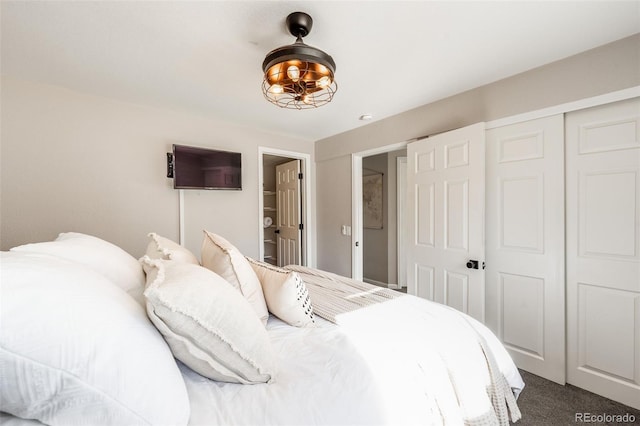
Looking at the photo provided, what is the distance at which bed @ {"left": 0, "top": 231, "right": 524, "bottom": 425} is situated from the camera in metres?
0.56

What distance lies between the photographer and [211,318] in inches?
31.0

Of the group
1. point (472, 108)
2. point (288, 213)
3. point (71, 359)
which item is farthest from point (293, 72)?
point (288, 213)

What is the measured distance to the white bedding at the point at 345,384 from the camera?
0.75 meters

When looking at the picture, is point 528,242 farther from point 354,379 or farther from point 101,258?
point 101,258

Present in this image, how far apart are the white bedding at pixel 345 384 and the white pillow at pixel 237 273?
12cm

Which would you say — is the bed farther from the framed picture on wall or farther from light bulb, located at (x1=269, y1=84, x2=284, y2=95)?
the framed picture on wall

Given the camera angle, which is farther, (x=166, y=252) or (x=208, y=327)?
(x=166, y=252)

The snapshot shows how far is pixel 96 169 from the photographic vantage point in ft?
8.03

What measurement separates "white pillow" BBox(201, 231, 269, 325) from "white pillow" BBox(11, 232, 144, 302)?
0.33 m

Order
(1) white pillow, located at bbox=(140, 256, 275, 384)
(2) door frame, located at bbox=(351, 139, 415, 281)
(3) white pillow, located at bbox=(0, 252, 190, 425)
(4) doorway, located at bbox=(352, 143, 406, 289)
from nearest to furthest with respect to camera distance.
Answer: (3) white pillow, located at bbox=(0, 252, 190, 425) < (1) white pillow, located at bbox=(140, 256, 275, 384) < (2) door frame, located at bbox=(351, 139, 415, 281) < (4) doorway, located at bbox=(352, 143, 406, 289)

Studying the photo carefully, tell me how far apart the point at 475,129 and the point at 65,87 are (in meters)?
3.53

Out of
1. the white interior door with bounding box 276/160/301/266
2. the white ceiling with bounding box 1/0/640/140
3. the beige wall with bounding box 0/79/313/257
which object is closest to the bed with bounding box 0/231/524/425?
the white ceiling with bounding box 1/0/640/140

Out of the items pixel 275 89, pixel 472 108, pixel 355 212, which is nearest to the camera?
pixel 275 89

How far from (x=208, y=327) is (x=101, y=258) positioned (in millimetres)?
787
